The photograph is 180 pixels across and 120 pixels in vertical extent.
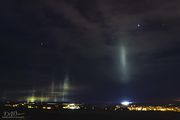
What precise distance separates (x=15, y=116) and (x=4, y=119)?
313cm

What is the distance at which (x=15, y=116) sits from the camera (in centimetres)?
8550

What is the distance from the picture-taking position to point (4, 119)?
8506cm
